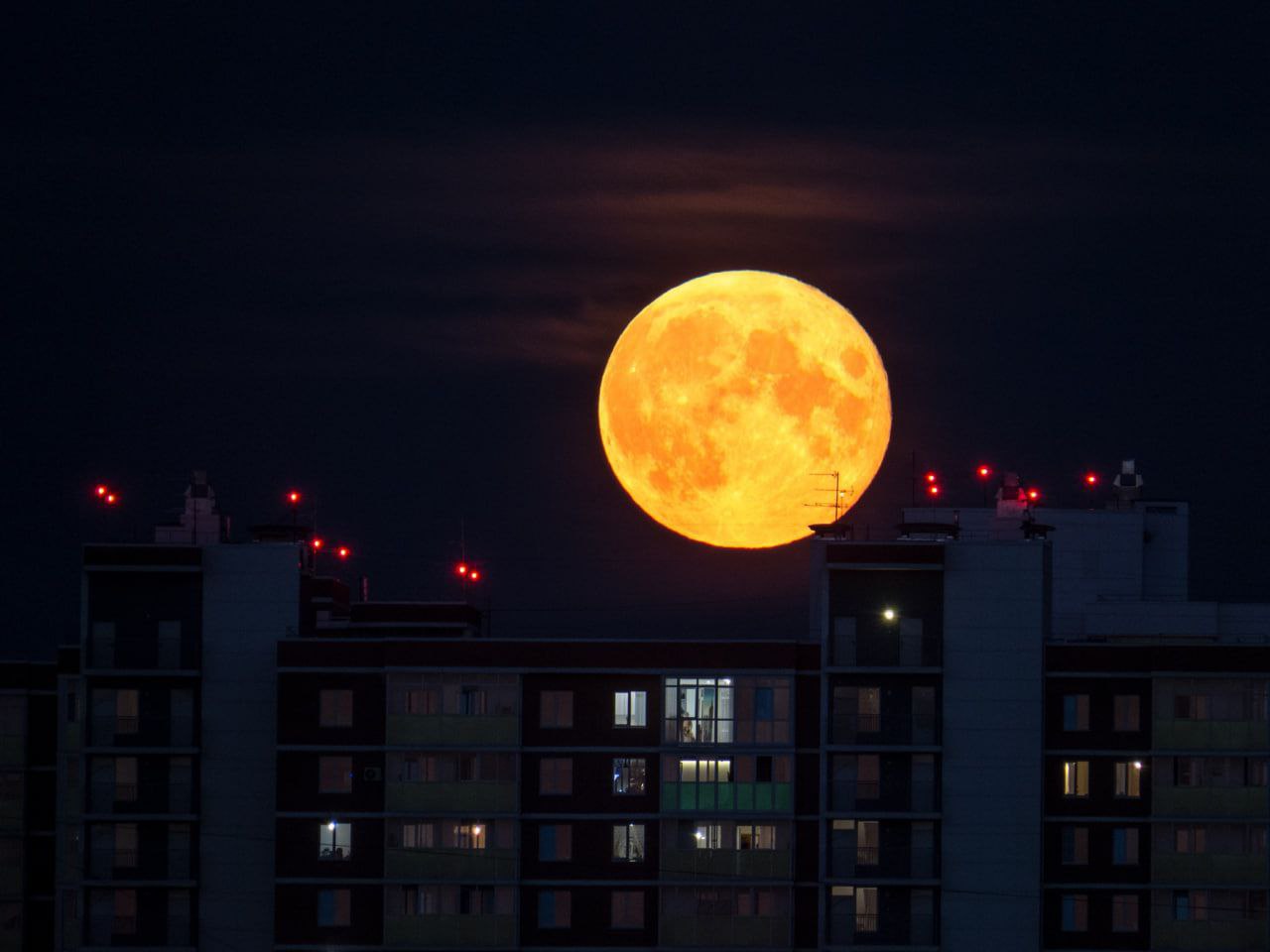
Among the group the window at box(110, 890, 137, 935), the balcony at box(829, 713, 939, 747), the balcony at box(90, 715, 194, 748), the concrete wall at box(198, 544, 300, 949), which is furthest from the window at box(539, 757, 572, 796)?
the window at box(110, 890, 137, 935)

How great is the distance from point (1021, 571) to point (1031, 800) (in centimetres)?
→ 810

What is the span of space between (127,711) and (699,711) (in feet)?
67.6

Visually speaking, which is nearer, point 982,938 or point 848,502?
point 982,938

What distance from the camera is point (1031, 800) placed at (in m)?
90.2

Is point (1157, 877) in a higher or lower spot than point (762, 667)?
lower

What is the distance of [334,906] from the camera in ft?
295

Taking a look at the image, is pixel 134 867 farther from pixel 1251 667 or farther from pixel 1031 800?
pixel 1251 667

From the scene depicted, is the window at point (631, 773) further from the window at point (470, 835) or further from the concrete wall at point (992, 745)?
the concrete wall at point (992, 745)

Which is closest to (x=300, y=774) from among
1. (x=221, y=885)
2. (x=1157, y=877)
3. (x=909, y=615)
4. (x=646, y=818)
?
(x=221, y=885)

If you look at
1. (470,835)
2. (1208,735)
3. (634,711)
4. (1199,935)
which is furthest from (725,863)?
(1208,735)

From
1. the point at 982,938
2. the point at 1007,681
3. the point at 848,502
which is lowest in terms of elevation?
the point at 982,938

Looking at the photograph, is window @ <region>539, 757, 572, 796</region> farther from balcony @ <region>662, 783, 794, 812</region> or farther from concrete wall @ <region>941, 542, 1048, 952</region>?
concrete wall @ <region>941, 542, 1048, 952</region>

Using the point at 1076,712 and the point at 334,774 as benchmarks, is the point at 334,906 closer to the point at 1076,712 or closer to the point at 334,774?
the point at 334,774

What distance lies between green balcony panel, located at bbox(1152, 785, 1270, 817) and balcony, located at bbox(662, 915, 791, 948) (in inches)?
555
